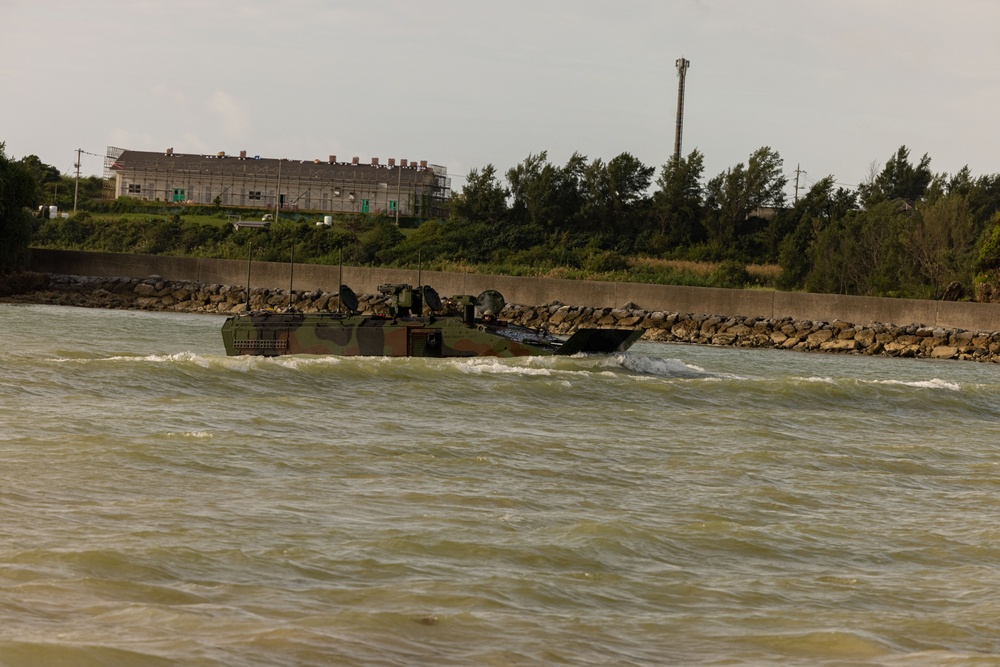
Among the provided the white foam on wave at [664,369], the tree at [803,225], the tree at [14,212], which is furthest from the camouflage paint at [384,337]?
the tree at [803,225]

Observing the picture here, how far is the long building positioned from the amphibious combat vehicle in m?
67.0

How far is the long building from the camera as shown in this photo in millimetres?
94125

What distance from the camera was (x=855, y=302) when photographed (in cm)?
3909

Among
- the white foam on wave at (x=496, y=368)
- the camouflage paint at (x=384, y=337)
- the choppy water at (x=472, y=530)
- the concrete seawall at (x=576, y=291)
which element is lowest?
the choppy water at (x=472, y=530)

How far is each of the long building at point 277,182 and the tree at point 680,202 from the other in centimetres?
2709

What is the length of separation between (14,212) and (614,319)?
2067 centimetres

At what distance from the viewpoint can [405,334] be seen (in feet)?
72.0

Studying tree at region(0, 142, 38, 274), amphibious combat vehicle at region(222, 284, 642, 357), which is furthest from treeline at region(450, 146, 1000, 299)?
amphibious combat vehicle at region(222, 284, 642, 357)

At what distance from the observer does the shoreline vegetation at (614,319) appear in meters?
36.5

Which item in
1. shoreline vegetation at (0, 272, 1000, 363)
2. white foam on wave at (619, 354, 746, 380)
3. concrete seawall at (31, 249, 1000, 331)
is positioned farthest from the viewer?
concrete seawall at (31, 249, 1000, 331)

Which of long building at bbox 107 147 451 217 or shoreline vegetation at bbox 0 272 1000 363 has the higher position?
long building at bbox 107 147 451 217

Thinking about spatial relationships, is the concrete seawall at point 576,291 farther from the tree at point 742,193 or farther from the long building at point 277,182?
the long building at point 277,182

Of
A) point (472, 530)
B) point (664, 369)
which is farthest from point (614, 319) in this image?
point (472, 530)

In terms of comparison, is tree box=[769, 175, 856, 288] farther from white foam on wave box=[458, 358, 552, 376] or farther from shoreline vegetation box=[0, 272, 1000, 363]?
white foam on wave box=[458, 358, 552, 376]
